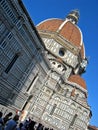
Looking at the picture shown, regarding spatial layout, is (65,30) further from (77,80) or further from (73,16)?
(73,16)

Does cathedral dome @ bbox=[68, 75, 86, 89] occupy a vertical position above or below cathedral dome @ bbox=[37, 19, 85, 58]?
below

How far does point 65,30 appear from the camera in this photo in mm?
47438

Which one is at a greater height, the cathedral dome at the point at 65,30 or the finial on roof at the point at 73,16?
the finial on roof at the point at 73,16

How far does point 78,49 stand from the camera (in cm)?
4494

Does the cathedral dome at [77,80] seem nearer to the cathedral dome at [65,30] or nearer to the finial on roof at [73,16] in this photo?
the cathedral dome at [65,30]

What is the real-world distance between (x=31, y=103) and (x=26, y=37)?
11.3 m

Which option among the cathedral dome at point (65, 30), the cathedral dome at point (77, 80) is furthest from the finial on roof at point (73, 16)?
the cathedral dome at point (77, 80)

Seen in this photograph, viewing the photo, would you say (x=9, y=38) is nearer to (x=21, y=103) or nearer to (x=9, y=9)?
(x=9, y=9)

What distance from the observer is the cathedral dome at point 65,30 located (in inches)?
1806

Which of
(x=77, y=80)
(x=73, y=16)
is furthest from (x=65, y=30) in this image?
(x=73, y=16)

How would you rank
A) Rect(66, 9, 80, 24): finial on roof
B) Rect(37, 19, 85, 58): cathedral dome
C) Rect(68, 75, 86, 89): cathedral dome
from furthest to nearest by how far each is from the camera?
Rect(66, 9, 80, 24): finial on roof
Rect(37, 19, 85, 58): cathedral dome
Rect(68, 75, 86, 89): cathedral dome

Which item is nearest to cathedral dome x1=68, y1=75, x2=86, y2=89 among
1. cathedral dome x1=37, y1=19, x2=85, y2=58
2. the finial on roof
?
cathedral dome x1=37, y1=19, x2=85, y2=58

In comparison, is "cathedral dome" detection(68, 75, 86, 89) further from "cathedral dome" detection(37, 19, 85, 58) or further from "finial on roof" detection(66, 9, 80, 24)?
"finial on roof" detection(66, 9, 80, 24)

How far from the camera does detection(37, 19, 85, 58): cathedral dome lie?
45.9 metres
